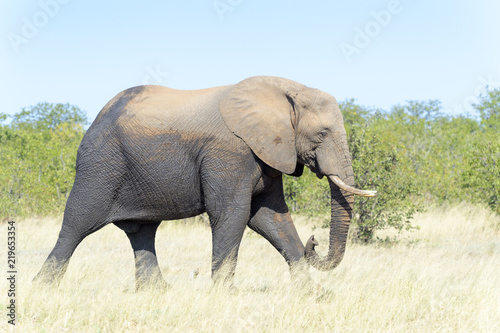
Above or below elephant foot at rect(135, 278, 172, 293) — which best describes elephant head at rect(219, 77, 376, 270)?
above

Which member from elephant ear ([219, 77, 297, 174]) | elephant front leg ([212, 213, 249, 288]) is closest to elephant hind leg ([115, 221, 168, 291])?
elephant front leg ([212, 213, 249, 288])

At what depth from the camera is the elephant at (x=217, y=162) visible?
7.02 meters

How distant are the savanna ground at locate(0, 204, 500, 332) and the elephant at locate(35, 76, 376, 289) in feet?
1.72

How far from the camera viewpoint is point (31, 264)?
9.69 meters

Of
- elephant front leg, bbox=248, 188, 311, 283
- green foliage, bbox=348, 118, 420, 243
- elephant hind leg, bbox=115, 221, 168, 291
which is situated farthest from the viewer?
green foliage, bbox=348, 118, 420, 243

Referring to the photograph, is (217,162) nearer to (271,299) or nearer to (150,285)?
(271,299)

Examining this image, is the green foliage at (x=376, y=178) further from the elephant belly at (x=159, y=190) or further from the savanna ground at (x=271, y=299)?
the elephant belly at (x=159, y=190)

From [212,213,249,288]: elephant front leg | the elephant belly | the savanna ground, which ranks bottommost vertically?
the savanna ground

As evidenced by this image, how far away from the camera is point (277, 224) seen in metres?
7.67

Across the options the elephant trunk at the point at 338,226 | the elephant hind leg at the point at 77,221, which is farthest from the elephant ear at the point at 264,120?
the elephant hind leg at the point at 77,221

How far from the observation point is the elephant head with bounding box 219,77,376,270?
7012 millimetres

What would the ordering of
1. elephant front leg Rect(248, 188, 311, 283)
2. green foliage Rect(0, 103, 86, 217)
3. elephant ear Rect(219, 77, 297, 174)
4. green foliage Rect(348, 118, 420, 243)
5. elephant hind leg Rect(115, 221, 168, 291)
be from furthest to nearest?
1. green foliage Rect(0, 103, 86, 217)
2. green foliage Rect(348, 118, 420, 243)
3. elephant hind leg Rect(115, 221, 168, 291)
4. elephant front leg Rect(248, 188, 311, 283)
5. elephant ear Rect(219, 77, 297, 174)

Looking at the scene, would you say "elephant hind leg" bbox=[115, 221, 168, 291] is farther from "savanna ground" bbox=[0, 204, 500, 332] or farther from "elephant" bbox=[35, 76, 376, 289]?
"elephant" bbox=[35, 76, 376, 289]

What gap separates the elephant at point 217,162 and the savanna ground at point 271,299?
525mm
